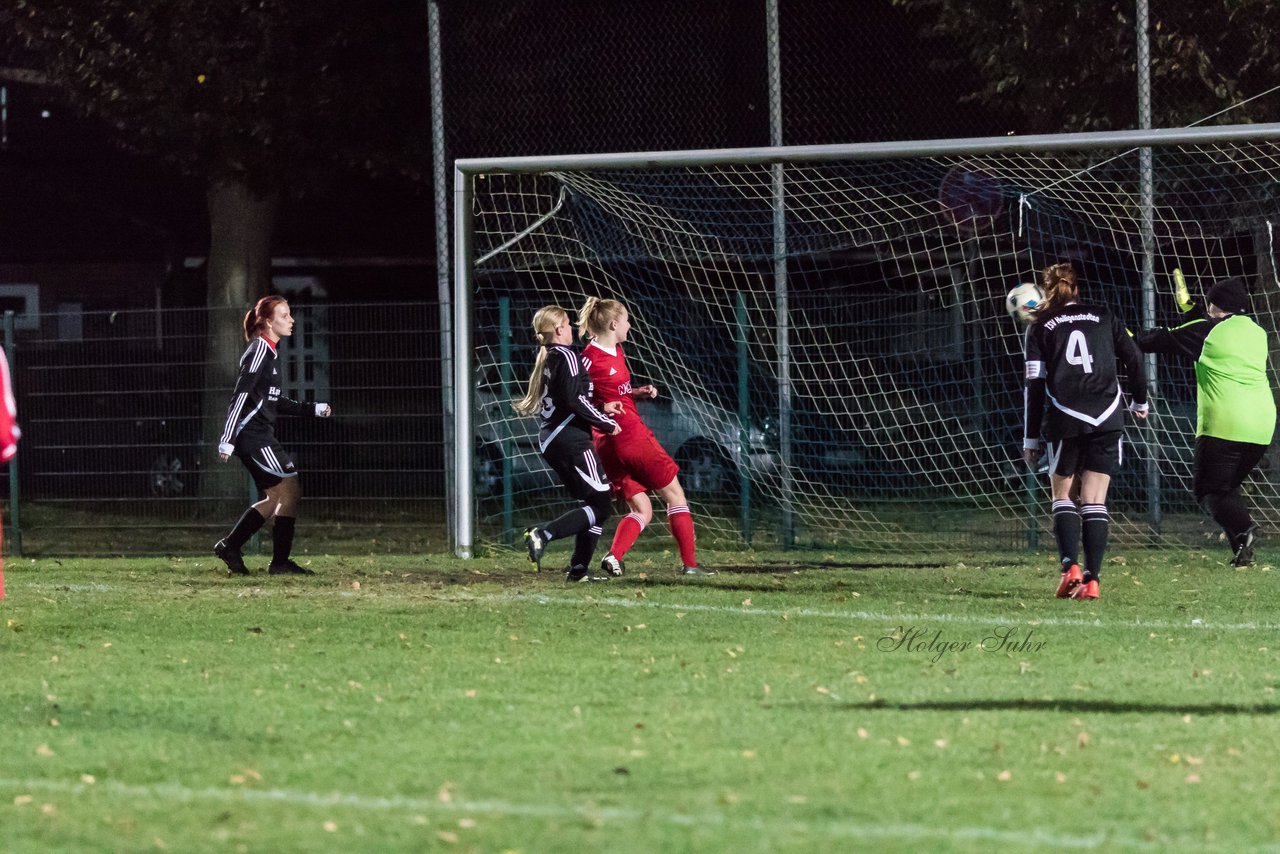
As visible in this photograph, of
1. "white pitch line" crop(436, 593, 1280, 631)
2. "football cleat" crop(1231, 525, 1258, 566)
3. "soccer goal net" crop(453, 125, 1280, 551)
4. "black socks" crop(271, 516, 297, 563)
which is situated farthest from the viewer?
"soccer goal net" crop(453, 125, 1280, 551)

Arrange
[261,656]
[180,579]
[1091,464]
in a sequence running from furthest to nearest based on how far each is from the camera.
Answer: [180,579], [1091,464], [261,656]

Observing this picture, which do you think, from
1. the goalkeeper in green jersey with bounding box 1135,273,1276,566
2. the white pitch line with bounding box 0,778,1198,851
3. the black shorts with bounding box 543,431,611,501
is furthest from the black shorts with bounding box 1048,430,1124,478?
the white pitch line with bounding box 0,778,1198,851

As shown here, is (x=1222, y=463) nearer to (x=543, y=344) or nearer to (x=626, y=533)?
(x=626, y=533)

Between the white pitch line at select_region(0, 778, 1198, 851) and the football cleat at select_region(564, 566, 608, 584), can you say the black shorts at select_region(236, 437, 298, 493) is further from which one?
the white pitch line at select_region(0, 778, 1198, 851)

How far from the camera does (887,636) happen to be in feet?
27.3

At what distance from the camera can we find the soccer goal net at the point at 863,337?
1322 centimetres

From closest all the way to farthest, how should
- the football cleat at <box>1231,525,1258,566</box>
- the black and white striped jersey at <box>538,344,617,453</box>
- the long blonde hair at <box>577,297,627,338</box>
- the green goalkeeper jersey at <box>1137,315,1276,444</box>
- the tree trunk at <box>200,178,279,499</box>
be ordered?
the black and white striped jersey at <box>538,344,617,453</box> < the long blonde hair at <box>577,297,627,338</box> < the green goalkeeper jersey at <box>1137,315,1276,444</box> < the football cleat at <box>1231,525,1258,566</box> < the tree trunk at <box>200,178,279,499</box>

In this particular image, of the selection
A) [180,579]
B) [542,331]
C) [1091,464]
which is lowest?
[180,579]

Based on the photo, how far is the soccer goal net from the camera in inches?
520

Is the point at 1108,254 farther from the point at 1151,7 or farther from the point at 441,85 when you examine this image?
the point at 441,85

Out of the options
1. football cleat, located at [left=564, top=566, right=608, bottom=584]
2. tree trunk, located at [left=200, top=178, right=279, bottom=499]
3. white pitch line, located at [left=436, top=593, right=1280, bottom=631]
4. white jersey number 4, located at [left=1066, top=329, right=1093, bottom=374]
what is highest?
tree trunk, located at [left=200, top=178, right=279, bottom=499]

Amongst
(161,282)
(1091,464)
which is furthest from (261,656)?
(161,282)

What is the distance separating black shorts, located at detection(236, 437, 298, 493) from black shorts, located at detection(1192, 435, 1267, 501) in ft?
18.9

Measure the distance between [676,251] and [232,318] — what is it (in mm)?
3619
